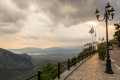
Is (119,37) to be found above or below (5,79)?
above

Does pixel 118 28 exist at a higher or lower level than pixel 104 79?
higher

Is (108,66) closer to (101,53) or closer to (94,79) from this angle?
(94,79)

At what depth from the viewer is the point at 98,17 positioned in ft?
41.1

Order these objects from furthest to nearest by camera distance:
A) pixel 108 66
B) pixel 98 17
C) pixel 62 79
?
pixel 98 17 < pixel 108 66 < pixel 62 79

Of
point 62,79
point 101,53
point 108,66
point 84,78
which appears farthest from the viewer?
point 101,53

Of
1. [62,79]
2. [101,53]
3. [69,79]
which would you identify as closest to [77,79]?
[69,79]

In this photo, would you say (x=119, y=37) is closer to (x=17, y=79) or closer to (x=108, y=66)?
(x=108, y=66)

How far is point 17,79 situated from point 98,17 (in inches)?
8287

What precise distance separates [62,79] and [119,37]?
197ft

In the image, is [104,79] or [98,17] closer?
[104,79]

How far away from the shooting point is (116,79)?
9086 mm

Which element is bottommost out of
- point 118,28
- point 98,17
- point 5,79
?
point 5,79

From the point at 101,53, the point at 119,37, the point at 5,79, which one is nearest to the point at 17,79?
the point at 5,79

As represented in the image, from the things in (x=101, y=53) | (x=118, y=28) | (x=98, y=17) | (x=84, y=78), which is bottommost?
(x=84, y=78)
